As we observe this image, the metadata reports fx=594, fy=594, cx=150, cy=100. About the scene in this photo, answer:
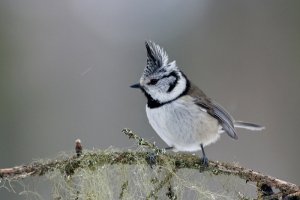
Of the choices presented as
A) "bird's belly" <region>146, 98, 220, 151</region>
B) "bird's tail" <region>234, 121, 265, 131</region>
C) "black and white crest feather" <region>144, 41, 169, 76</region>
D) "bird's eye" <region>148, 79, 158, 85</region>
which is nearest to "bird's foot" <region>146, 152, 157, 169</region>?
"black and white crest feather" <region>144, 41, 169, 76</region>

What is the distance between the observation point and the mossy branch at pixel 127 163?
176cm

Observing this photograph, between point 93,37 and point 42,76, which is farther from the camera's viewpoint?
point 93,37

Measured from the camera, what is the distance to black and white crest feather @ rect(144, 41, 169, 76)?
9.49 feet

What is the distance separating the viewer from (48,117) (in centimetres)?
788

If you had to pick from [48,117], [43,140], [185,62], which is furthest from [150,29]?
[43,140]

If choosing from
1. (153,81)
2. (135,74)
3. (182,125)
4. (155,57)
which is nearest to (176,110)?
(182,125)

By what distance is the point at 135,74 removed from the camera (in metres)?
8.99

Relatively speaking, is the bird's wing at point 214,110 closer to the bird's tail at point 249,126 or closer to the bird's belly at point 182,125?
the bird's belly at point 182,125

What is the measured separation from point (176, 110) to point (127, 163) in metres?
1.33

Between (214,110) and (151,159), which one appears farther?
(214,110)

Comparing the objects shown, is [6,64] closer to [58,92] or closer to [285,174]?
[58,92]

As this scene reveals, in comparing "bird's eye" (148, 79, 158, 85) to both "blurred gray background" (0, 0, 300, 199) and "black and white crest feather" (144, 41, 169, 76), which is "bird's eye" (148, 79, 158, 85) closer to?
"black and white crest feather" (144, 41, 169, 76)

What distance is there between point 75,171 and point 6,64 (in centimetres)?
626

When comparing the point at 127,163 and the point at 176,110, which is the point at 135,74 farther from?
the point at 127,163
